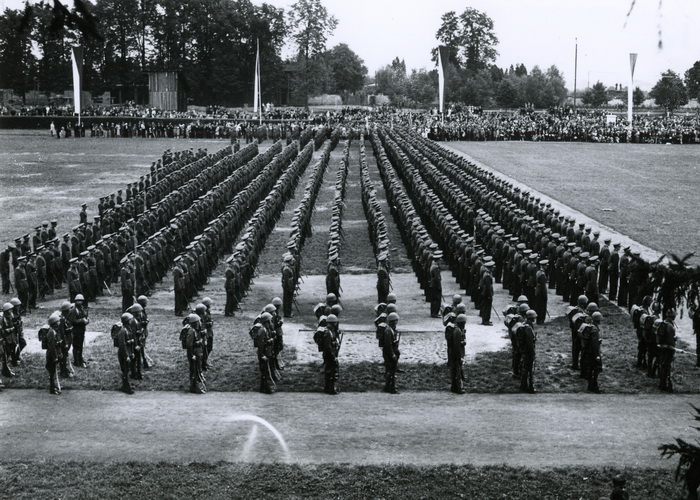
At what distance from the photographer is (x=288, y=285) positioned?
15.4 meters

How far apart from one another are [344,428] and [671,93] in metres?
70.8

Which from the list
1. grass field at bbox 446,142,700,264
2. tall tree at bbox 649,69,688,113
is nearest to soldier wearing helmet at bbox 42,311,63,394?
grass field at bbox 446,142,700,264

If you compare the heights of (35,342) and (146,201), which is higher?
(146,201)

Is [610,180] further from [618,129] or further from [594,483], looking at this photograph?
[594,483]

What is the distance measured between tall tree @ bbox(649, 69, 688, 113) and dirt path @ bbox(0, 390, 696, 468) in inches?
2624

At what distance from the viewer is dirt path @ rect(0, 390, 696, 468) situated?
8.95 m

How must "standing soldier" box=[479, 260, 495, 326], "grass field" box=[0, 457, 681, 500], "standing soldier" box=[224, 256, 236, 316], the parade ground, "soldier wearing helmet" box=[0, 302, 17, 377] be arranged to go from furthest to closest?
1. "standing soldier" box=[224, 256, 236, 316]
2. "standing soldier" box=[479, 260, 495, 326]
3. "soldier wearing helmet" box=[0, 302, 17, 377]
4. the parade ground
5. "grass field" box=[0, 457, 681, 500]

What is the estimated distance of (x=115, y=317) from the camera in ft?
50.6

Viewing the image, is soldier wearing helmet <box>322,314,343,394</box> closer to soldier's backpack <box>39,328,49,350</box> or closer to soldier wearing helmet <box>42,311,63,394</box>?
soldier wearing helmet <box>42,311,63,394</box>

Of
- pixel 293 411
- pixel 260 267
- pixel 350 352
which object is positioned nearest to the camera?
pixel 293 411

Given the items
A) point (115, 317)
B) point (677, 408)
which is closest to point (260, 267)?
point (115, 317)

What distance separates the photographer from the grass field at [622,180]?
2358 cm

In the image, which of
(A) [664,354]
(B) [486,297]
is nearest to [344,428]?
(A) [664,354]

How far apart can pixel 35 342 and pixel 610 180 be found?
86.1ft
